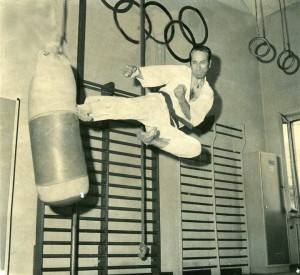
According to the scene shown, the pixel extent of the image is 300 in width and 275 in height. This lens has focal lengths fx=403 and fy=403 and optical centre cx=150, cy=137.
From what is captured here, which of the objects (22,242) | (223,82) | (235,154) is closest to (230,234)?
(235,154)

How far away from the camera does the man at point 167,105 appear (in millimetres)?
2454

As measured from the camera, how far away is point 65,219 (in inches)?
129

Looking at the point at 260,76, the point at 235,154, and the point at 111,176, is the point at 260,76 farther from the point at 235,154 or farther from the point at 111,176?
the point at 111,176

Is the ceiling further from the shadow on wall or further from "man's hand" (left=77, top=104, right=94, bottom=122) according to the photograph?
"man's hand" (left=77, top=104, right=94, bottom=122)

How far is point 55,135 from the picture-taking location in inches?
84.0

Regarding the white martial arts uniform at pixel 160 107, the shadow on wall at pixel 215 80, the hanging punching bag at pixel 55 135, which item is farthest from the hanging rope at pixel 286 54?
the hanging punching bag at pixel 55 135

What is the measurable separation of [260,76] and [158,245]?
3.06 meters

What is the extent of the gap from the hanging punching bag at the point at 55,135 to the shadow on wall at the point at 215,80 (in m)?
2.90

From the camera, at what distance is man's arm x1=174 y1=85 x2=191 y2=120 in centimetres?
271

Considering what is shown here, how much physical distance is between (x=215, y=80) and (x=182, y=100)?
2.34m

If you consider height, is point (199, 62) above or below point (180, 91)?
above

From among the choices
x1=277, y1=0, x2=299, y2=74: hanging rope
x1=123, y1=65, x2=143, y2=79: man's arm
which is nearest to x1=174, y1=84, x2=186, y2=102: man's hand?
x1=123, y1=65, x2=143, y2=79: man's arm

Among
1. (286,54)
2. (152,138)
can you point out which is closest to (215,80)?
(286,54)

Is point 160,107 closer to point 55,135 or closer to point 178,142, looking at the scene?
point 178,142
